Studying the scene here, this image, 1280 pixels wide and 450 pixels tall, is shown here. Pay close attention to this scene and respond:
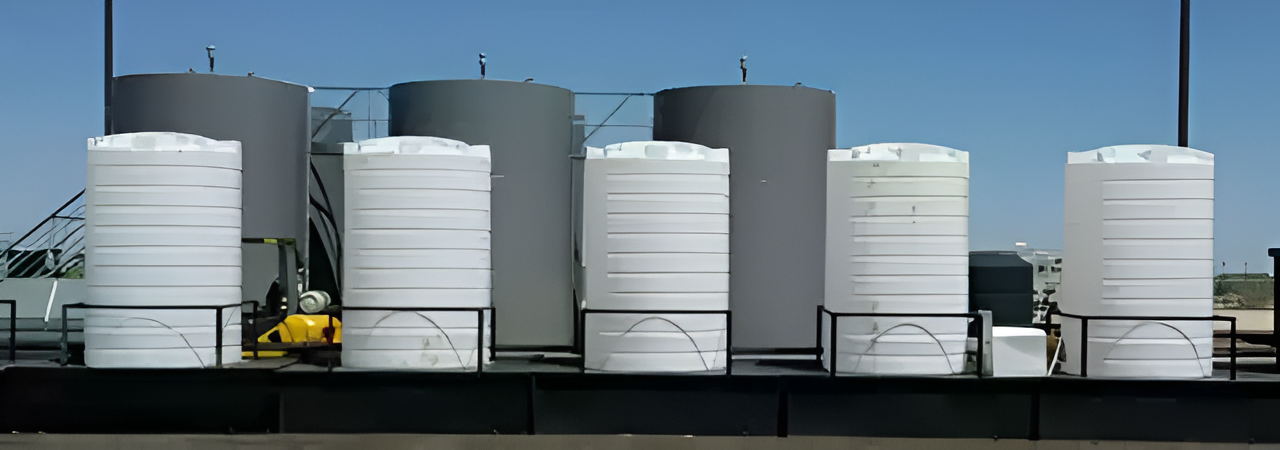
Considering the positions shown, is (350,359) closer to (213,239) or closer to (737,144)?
(213,239)

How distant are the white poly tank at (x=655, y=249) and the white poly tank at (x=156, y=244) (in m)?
3.04

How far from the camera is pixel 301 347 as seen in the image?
10156 millimetres

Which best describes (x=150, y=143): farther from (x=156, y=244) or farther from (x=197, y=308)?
(x=197, y=308)

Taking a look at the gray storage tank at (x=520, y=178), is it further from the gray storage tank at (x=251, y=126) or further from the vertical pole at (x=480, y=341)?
the vertical pole at (x=480, y=341)

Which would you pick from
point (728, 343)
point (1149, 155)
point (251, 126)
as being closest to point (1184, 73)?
point (1149, 155)

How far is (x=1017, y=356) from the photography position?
30.9 ft

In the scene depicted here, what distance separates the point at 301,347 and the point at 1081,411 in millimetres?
6527

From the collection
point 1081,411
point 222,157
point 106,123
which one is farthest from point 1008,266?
point 106,123

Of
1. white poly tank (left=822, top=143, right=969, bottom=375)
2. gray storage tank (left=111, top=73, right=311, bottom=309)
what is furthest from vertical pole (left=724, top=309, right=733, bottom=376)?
gray storage tank (left=111, top=73, right=311, bottom=309)

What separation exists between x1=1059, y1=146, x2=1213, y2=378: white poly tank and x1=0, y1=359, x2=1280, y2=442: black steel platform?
0.27 metres

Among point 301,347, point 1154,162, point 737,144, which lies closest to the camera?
point 1154,162

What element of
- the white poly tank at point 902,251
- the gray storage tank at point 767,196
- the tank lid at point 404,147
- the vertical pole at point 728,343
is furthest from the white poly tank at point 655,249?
the gray storage tank at point 767,196

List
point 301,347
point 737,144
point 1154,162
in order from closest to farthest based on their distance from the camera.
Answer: point 1154,162 → point 301,347 → point 737,144

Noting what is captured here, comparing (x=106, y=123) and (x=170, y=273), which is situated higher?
(x=106, y=123)
